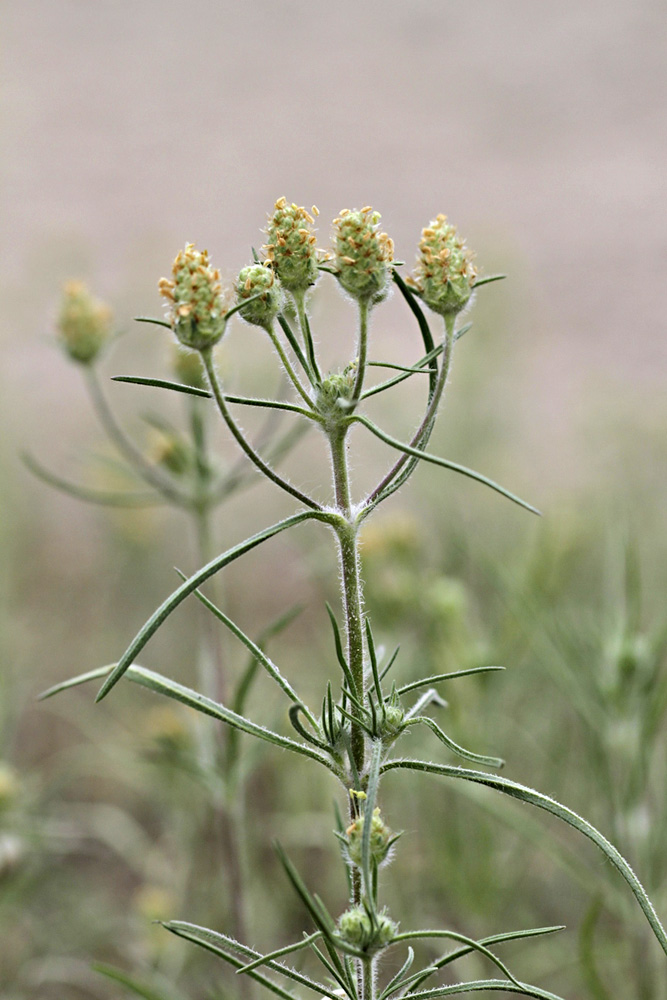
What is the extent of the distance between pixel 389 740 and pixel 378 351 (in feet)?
9.14

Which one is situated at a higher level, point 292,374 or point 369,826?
point 292,374

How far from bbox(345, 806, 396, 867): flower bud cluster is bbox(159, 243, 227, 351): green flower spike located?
15.9 inches

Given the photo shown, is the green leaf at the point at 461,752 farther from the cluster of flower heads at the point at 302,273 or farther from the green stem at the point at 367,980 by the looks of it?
the cluster of flower heads at the point at 302,273

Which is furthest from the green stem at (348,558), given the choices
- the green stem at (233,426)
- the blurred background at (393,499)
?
the blurred background at (393,499)

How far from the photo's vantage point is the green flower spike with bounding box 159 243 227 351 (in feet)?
2.45

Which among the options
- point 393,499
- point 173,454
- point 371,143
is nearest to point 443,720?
point 173,454

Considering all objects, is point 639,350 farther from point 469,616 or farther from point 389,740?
point 389,740

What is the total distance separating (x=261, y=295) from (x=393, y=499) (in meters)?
3.38

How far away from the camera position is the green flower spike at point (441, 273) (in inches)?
31.5

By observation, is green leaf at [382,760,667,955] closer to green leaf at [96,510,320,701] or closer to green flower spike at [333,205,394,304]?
green leaf at [96,510,320,701]

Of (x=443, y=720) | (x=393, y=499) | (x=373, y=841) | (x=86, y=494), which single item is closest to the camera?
(x=373, y=841)

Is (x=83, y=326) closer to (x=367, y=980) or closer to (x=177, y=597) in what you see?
(x=177, y=597)

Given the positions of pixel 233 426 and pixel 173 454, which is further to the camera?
pixel 173 454

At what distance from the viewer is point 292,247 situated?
2.59 feet
